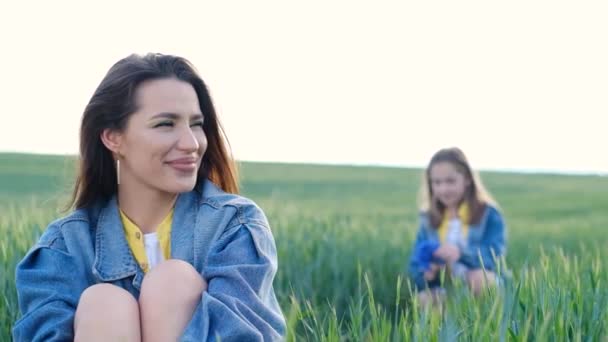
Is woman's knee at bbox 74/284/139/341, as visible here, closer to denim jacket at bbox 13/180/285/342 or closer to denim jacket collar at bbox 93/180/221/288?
denim jacket at bbox 13/180/285/342

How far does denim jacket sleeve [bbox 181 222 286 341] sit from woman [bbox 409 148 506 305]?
2465 mm

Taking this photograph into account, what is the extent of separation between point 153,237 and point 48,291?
360 mm

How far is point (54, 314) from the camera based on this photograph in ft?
7.95

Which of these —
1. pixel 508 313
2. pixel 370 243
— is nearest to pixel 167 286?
pixel 508 313

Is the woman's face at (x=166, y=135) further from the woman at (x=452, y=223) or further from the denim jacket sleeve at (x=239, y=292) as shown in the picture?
the woman at (x=452, y=223)

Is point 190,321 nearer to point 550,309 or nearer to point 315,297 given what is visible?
point 550,309

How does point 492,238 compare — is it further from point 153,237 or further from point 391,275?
point 153,237

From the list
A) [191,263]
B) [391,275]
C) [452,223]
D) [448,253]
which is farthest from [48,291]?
[391,275]

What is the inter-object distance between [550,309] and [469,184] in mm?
2844

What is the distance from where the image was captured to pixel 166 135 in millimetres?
2516

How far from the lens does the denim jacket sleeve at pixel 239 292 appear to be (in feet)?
7.29

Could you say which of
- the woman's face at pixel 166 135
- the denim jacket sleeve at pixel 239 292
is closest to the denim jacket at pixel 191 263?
the denim jacket sleeve at pixel 239 292

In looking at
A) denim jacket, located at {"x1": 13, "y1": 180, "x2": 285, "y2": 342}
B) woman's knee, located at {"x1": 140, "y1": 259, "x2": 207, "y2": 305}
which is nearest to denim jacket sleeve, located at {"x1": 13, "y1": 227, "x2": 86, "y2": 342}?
denim jacket, located at {"x1": 13, "y1": 180, "x2": 285, "y2": 342}

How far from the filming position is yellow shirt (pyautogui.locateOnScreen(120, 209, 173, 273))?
8.65ft
